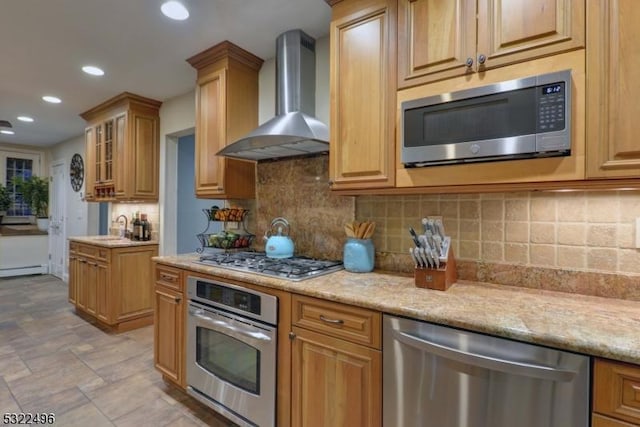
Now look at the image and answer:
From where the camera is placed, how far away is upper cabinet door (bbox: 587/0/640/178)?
3.57ft

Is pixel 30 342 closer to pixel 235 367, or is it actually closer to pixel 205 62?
pixel 235 367

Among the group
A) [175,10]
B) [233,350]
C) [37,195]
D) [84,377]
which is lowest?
[84,377]

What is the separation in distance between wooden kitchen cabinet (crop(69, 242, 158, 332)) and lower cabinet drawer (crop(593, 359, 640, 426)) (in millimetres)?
3768

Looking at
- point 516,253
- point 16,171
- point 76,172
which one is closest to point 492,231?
point 516,253

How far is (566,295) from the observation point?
142 cm

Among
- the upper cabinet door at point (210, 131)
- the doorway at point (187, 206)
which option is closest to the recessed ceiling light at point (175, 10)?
the upper cabinet door at point (210, 131)

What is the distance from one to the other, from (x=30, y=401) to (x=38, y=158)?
5979 mm

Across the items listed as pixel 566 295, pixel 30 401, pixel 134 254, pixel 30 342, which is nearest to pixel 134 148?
pixel 134 254

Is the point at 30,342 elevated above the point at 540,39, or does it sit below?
below

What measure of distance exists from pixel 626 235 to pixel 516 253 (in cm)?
41

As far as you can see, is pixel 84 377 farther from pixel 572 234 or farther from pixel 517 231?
pixel 572 234

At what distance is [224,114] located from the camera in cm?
251

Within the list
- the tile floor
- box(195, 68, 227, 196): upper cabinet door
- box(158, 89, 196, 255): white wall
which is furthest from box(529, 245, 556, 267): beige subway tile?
box(158, 89, 196, 255): white wall

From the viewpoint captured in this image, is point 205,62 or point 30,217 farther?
point 30,217
